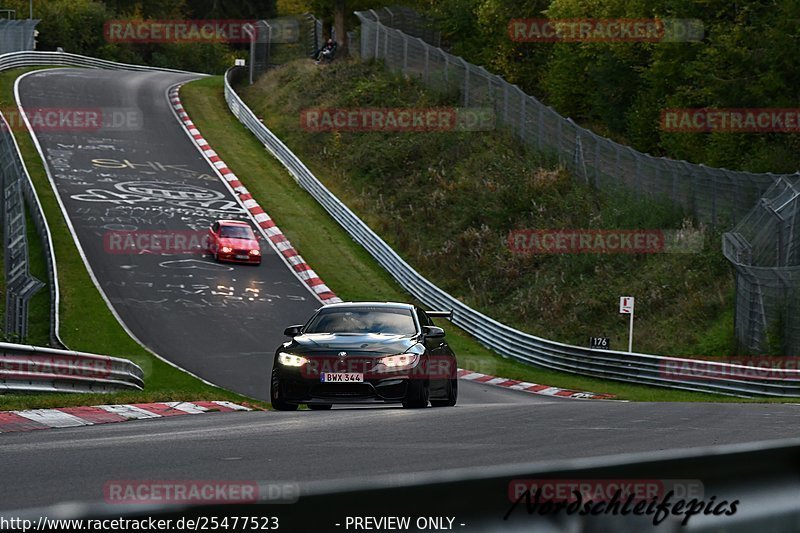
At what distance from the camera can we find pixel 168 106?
5997 cm

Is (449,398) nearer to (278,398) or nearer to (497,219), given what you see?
(278,398)

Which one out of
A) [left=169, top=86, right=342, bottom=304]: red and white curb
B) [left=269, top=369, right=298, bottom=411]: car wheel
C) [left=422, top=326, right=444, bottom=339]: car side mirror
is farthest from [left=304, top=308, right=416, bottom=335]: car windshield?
[left=169, top=86, right=342, bottom=304]: red and white curb

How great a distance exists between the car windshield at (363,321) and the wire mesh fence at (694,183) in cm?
1122

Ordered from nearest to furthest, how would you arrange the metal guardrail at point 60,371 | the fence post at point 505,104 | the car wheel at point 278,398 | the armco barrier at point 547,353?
the car wheel at point 278,398
the metal guardrail at point 60,371
the armco barrier at point 547,353
the fence post at point 505,104

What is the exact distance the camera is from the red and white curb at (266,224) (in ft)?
118

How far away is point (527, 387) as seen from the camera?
26281 mm

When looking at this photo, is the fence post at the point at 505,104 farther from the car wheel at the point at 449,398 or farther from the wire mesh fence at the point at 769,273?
the car wheel at the point at 449,398

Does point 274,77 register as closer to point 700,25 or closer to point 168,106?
point 168,106

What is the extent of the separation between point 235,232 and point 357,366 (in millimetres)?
24402

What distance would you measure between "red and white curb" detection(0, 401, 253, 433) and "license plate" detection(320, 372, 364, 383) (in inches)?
70.4

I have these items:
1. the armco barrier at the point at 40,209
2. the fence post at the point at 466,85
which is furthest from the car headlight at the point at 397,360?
the fence post at the point at 466,85

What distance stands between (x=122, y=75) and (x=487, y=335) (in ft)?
142

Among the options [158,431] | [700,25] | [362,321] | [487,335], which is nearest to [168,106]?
[700,25]

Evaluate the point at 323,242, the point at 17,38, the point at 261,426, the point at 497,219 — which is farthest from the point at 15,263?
the point at 17,38
